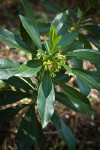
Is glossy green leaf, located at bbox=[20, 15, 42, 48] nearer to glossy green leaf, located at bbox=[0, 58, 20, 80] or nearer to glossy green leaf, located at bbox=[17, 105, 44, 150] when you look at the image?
glossy green leaf, located at bbox=[0, 58, 20, 80]

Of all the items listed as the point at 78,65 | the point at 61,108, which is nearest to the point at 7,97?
the point at 78,65

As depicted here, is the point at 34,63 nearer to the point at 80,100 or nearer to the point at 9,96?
the point at 80,100

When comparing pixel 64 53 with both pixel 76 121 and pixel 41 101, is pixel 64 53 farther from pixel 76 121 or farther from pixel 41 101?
pixel 76 121

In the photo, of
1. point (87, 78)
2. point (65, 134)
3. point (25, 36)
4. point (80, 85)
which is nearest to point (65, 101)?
point (80, 85)

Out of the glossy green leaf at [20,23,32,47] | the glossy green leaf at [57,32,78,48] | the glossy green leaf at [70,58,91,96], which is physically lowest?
the glossy green leaf at [70,58,91,96]

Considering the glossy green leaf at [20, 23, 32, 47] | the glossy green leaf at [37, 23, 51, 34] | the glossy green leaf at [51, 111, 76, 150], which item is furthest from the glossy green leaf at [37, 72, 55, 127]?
the glossy green leaf at [37, 23, 51, 34]
